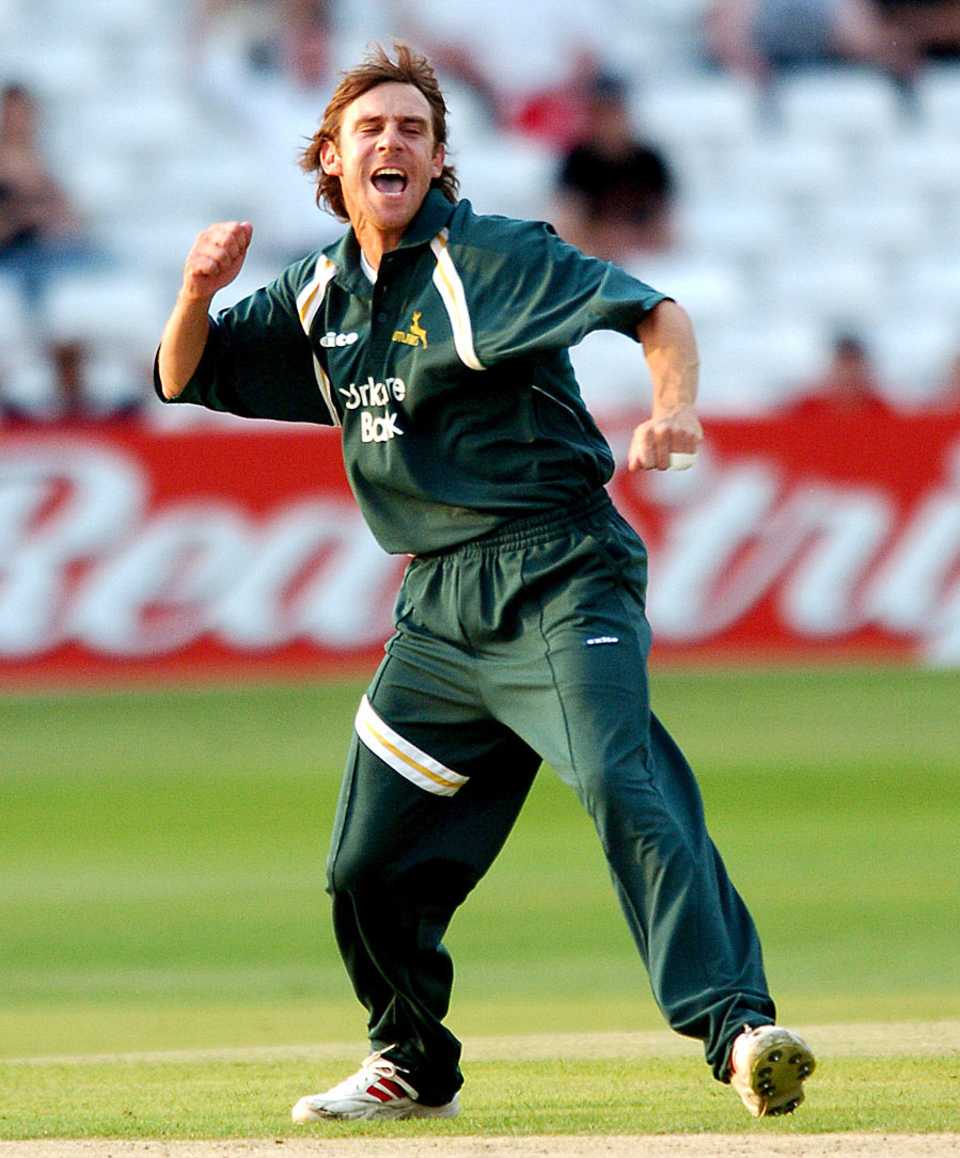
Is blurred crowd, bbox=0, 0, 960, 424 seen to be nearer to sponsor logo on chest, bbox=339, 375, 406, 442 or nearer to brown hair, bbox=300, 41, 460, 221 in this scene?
brown hair, bbox=300, 41, 460, 221

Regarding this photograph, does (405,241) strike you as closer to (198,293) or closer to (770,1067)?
(198,293)

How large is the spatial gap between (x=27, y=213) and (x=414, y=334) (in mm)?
13259

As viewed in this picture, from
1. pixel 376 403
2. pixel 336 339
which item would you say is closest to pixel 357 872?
pixel 376 403

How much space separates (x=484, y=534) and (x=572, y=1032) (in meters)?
2.36

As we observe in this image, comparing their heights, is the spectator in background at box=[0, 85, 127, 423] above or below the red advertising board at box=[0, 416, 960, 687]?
above

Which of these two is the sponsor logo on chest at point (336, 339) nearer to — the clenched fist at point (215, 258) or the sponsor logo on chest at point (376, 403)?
the sponsor logo on chest at point (376, 403)

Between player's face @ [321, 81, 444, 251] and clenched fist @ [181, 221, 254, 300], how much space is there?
26 centimetres

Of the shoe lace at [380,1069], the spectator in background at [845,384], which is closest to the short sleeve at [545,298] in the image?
the shoe lace at [380,1069]

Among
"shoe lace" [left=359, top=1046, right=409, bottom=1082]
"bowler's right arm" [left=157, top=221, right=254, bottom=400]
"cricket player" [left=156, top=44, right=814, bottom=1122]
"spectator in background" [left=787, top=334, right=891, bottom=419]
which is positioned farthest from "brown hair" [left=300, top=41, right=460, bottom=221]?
"spectator in background" [left=787, top=334, right=891, bottom=419]

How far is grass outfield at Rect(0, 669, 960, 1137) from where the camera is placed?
671 centimetres

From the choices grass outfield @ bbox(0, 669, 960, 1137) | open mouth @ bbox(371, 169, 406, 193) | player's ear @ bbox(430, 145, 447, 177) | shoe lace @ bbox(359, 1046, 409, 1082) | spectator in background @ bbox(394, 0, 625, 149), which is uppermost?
spectator in background @ bbox(394, 0, 625, 149)

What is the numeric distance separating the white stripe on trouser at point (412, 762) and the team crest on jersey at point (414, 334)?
784mm

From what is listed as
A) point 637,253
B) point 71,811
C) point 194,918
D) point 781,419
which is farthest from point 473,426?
point 637,253

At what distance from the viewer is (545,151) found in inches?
734
